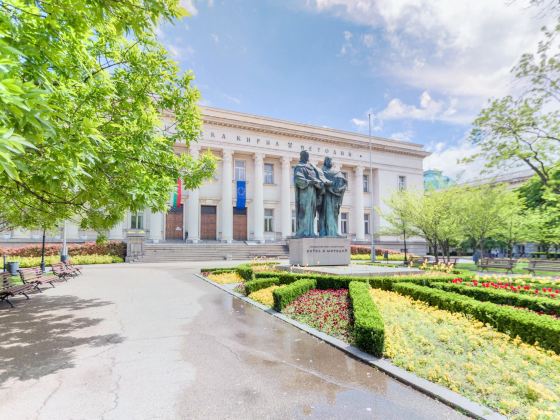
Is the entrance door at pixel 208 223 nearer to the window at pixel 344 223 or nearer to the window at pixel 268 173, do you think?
the window at pixel 268 173

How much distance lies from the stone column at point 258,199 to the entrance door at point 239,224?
237 centimetres

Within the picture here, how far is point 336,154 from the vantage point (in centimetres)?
4341

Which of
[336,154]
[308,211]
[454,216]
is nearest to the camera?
[308,211]

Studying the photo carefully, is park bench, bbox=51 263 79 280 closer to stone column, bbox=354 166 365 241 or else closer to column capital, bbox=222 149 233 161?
column capital, bbox=222 149 233 161

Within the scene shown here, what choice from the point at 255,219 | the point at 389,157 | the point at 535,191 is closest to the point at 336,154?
the point at 389,157

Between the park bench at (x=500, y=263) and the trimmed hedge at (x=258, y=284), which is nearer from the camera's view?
the trimmed hedge at (x=258, y=284)

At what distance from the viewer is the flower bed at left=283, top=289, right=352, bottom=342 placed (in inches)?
268

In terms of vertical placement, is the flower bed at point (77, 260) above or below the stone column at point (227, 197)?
below

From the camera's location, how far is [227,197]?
36.6m

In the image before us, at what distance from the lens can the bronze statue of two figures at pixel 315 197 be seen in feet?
49.9

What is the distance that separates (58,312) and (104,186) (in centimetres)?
475

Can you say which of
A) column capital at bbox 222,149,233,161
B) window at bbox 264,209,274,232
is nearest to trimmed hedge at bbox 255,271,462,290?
column capital at bbox 222,149,233,161

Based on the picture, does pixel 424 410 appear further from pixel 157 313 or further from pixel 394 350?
pixel 157 313

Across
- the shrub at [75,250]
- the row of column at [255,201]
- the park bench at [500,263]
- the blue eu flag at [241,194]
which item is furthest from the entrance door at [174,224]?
the park bench at [500,263]
